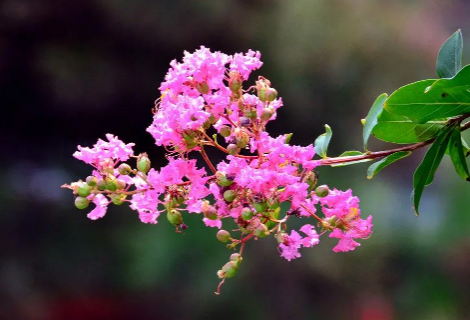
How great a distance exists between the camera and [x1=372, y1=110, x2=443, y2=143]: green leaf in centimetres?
63

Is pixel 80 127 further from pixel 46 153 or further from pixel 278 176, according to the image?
pixel 278 176

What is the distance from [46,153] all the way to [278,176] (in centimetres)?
167

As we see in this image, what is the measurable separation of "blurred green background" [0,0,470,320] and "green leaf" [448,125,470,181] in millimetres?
1283

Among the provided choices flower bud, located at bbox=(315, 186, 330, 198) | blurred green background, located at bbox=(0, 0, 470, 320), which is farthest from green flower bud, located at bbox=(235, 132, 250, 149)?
blurred green background, located at bbox=(0, 0, 470, 320)

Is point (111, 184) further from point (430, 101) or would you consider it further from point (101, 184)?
point (430, 101)

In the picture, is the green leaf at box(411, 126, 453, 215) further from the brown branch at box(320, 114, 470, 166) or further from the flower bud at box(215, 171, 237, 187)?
the flower bud at box(215, 171, 237, 187)

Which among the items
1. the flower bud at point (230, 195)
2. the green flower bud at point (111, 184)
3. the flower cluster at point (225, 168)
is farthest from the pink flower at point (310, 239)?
the green flower bud at point (111, 184)

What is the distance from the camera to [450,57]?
0.66 m

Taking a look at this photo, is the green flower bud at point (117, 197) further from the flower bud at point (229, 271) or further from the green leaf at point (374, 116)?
the green leaf at point (374, 116)

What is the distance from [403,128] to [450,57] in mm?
112

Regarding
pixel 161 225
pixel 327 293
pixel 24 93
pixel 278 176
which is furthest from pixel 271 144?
pixel 24 93

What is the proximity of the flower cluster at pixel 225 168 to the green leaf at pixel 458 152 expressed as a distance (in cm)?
14

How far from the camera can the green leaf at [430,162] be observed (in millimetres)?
600

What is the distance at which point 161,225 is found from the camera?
194 cm
